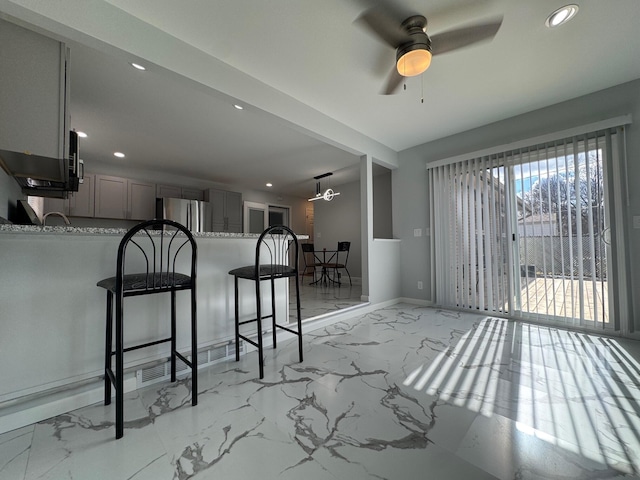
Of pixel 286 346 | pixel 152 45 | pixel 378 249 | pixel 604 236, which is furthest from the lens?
pixel 378 249

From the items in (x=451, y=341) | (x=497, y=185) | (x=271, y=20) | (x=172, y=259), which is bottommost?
(x=451, y=341)

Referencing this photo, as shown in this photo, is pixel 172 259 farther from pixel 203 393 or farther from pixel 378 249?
pixel 378 249

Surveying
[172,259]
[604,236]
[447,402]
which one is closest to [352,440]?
[447,402]

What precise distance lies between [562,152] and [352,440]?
3.41m

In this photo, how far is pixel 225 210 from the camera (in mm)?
5613

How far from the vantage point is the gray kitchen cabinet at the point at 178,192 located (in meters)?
4.87

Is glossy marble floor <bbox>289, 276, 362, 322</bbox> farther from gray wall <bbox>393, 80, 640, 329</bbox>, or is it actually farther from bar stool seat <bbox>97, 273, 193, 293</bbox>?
bar stool seat <bbox>97, 273, 193, 293</bbox>

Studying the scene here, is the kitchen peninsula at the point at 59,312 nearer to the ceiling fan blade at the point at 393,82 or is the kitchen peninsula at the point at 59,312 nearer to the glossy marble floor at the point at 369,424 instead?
the glossy marble floor at the point at 369,424

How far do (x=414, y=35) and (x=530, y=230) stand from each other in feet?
7.98

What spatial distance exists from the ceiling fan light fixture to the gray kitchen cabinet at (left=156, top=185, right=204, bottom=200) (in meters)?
4.80

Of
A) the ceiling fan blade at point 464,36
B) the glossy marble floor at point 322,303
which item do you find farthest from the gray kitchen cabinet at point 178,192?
the ceiling fan blade at point 464,36

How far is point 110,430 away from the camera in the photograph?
3.84 feet

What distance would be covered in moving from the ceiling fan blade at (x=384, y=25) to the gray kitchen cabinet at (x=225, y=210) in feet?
15.1

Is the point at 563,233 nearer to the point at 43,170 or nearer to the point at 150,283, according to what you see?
the point at 150,283
